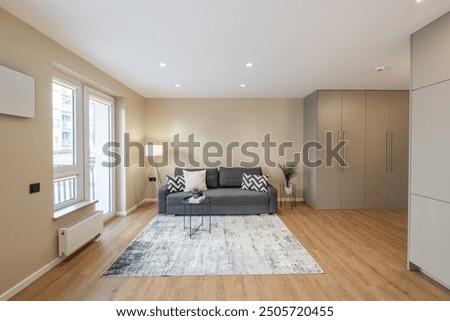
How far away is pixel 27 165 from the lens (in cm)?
238

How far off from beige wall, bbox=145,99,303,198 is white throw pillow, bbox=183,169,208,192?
0.71 metres

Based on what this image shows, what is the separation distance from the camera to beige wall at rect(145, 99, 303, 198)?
19.5 ft

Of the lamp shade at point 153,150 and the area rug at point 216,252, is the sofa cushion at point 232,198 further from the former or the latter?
the lamp shade at point 153,150

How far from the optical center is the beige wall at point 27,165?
2135 millimetres

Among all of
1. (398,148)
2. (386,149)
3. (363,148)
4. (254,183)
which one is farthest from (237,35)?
(398,148)

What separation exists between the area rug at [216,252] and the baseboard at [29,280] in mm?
652

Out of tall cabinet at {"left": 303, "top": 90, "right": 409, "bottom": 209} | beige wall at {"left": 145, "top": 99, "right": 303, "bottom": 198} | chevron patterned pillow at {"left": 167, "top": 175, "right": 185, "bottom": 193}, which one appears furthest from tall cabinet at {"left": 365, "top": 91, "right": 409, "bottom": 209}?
chevron patterned pillow at {"left": 167, "top": 175, "right": 185, "bottom": 193}

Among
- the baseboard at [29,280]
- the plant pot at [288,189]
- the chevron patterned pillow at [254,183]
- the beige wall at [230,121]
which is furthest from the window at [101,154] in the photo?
the plant pot at [288,189]

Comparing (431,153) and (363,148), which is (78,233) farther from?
(363,148)

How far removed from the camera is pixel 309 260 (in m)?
2.86

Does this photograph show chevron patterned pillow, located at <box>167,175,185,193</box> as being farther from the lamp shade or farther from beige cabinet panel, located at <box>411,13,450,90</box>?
beige cabinet panel, located at <box>411,13,450,90</box>

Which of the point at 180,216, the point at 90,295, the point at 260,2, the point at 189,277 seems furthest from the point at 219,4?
the point at 180,216

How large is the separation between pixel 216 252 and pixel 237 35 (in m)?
2.60

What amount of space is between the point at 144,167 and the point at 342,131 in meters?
4.62
